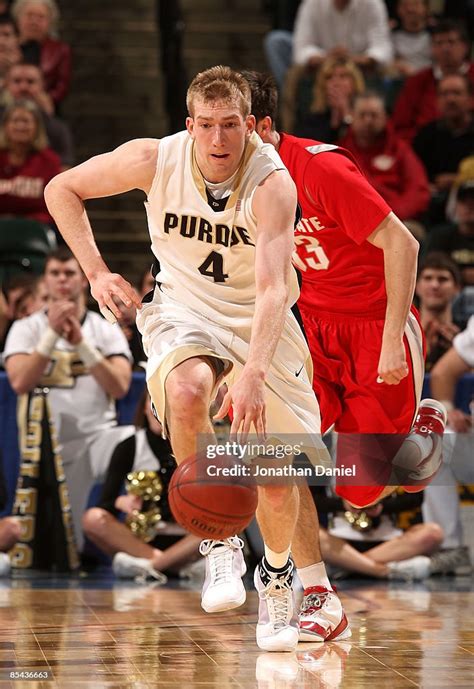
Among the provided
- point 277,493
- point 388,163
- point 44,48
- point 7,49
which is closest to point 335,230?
point 277,493

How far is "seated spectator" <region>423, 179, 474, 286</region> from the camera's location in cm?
896

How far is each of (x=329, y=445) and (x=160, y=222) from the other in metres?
2.36

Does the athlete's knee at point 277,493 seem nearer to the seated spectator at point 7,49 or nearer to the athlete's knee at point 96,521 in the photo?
the athlete's knee at point 96,521

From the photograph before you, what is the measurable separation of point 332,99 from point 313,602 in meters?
5.90

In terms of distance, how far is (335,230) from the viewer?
5258mm

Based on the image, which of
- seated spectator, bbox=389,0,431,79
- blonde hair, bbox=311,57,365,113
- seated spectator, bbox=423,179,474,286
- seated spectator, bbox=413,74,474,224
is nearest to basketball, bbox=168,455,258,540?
seated spectator, bbox=423,179,474,286

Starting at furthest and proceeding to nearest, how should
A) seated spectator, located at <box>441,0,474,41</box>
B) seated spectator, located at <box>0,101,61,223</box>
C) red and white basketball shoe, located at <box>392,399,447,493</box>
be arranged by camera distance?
seated spectator, located at <box>441,0,474,41</box> → seated spectator, located at <box>0,101,61,223</box> → red and white basketball shoe, located at <box>392,399,447,493</box>

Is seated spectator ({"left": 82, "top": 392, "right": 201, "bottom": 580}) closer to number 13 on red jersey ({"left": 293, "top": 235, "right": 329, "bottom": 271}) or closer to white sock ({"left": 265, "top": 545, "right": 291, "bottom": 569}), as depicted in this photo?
number 13 on red jersey ({"left": 293, "top": 235, "right": 329, "bottom": 271})

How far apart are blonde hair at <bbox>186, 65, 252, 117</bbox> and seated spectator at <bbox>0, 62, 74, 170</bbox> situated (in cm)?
564

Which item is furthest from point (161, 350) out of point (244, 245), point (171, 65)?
point (171, 65)

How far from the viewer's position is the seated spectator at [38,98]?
32.9 feet

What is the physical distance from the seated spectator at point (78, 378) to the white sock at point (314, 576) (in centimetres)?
241

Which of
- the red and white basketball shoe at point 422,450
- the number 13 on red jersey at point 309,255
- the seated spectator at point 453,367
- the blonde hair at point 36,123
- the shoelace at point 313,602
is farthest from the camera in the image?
the blonde hair at point 36,123

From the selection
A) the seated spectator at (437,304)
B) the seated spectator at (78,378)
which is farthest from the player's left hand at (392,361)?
the seated spectator at (78,378)
